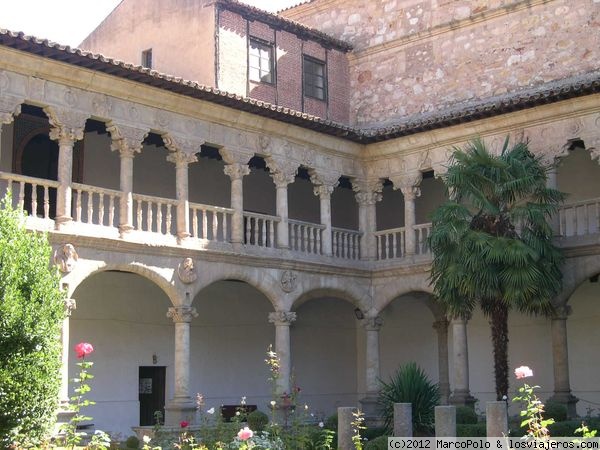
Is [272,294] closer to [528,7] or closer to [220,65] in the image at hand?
[220,65]

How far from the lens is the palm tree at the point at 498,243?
17.5m

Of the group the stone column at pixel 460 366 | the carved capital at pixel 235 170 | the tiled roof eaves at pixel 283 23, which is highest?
the tiled roof eaves at pixel 283 23

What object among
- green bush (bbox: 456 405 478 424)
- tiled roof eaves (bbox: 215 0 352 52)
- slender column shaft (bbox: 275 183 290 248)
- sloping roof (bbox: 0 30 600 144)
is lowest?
Answer: green bush (bbox: 456 405 478 424)

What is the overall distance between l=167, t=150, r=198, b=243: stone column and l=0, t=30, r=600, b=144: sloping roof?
47.0 inches

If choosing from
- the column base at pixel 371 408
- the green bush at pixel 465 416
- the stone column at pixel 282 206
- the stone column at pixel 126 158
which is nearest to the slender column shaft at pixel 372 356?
the column base at pixel 371 408

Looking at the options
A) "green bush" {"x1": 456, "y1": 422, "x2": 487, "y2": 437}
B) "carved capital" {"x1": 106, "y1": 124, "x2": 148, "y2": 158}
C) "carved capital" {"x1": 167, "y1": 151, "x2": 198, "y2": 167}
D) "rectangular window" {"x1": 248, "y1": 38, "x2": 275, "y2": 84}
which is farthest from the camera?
"rectangular window" {"x1": 248, "y1": 38, "x2": 275, "y2": 84}

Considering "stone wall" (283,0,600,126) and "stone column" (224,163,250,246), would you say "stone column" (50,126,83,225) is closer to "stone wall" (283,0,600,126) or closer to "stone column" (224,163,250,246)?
"stone column" (224,163,250,246)

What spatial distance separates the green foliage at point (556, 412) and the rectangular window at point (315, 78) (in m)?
9.94

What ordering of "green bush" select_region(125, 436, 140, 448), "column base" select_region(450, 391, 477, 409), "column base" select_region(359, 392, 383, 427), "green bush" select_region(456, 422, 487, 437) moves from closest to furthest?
"green bush" select_region(456, 422, 487, 437) → "green bush" select_region(125, 436, 140, 448) → "column base" select_region(450, 391, 477, 409) → "column base" select_region(359, 392, 383, 427)

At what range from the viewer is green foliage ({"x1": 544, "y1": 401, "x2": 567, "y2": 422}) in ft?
58.1

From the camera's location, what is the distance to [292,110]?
2000cm

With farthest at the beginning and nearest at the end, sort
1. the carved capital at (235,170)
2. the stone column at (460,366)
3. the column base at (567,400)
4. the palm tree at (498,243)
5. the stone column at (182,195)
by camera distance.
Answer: the stone column at (460,366)
the carved capital at (235,170)
the column base at (567,400)
the stone column at (182,195)
the palm tree at (498,243)

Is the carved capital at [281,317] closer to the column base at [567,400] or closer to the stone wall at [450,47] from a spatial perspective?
the column base at [567,400]

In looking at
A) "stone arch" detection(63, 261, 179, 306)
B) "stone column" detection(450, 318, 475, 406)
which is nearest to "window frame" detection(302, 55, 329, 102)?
"stone column" detection(450, 318, 475, 406)
